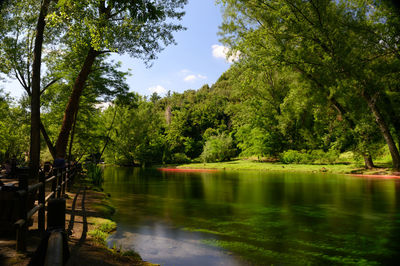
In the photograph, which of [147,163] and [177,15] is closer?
[177,15]

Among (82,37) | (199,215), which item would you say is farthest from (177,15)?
(199,215)

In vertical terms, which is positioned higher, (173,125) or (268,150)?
(173,125)

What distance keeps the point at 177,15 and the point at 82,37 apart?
530cm

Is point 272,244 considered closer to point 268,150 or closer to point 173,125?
point 268,150

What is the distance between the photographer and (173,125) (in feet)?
197

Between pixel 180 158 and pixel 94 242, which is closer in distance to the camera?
pixel 94 242

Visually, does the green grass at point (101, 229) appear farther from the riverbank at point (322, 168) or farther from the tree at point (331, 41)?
the riverbank at point (322, 168)

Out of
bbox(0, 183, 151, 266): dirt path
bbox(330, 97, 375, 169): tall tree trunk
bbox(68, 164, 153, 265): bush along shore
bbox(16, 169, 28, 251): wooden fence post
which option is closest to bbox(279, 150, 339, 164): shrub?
bbox(330, 97, 375, 169): tall tree trunk

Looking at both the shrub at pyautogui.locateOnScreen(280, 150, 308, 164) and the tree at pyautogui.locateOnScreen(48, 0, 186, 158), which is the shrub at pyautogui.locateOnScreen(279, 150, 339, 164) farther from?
the tree at pyautogui.locateOnScreen(48, 0, 186, 158)

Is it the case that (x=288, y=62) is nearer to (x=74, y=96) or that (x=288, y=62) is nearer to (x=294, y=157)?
(x=74, y=96)

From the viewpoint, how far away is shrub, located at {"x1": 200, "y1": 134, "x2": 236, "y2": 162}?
47.2 metres

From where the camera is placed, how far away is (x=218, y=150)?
1850 inches

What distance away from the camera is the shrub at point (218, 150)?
47156 millimetres

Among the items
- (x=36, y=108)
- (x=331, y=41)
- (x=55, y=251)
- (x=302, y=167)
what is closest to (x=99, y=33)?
(x=36, y=108)
